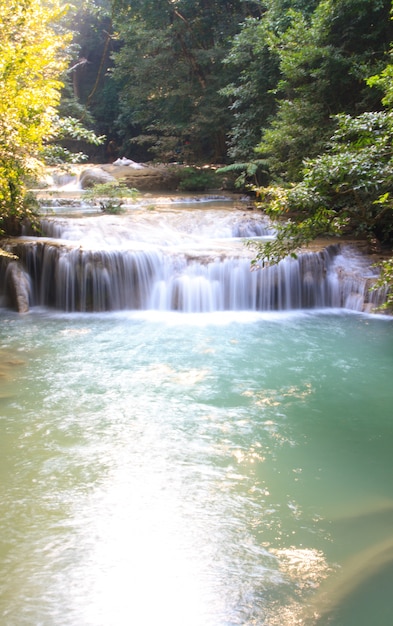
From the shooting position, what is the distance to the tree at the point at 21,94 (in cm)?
794

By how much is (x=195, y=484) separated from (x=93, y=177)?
17046 millimetres

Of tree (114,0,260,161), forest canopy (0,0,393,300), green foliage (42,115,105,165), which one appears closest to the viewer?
forest canopy (0,0,393,300)

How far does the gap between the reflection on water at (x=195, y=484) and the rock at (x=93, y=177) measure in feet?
39.8

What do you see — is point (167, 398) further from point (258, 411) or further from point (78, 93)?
point (78, 93)

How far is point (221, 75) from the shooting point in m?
21.2

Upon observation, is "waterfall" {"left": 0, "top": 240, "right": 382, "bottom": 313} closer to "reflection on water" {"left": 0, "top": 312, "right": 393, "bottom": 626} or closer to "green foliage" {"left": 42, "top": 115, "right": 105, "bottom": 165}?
"green foliage" {"left": 42, "top": 115, "right": 105, "bottom": 165}

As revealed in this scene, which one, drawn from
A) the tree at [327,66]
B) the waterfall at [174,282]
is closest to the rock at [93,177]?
the tree at [327,66]

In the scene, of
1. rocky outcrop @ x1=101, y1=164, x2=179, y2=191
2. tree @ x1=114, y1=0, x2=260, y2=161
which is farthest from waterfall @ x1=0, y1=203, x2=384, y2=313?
tree @ x1=114, y1=0, x2=260, y2=161

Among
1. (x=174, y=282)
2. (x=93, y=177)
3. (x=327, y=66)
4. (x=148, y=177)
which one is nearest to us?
(x=174, y=282)

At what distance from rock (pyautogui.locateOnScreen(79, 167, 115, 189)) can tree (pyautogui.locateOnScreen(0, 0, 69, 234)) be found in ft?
27.9

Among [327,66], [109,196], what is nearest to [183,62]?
[109,196]

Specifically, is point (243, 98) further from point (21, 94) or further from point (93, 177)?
point (21, 94)

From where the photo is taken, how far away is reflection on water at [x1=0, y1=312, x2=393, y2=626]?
3391 millimetres

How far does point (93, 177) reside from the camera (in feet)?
65.5
